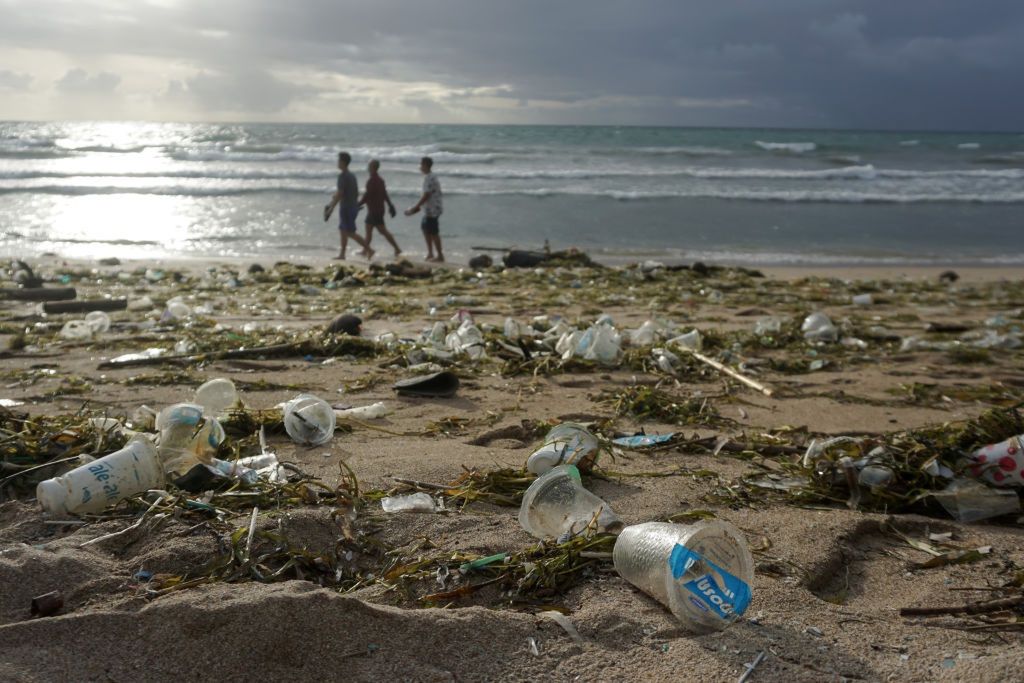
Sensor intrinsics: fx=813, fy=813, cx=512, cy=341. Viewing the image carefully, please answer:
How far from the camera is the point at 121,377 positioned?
466 cm

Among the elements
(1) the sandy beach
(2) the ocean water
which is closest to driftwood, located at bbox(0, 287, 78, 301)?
(1) the sandy beach

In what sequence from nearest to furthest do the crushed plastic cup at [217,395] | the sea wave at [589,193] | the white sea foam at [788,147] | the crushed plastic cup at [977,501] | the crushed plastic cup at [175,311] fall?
the crushed plastic cup at [977,501] < the crushed plastic cup at [217,395] < the crushed plastic cup at [175,311] < the sea wave at [589,193] < the white sea foam at [788,147]

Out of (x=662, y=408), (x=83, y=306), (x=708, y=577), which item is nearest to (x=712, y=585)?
(x=708, y=577)

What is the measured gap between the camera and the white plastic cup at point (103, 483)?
2480 millimetres

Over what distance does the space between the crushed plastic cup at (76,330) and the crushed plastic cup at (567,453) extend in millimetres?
4233

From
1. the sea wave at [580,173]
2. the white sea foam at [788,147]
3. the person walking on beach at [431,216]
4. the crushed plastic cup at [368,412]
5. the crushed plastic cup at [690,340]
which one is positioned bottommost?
the crushed plastic cup at [368,412]

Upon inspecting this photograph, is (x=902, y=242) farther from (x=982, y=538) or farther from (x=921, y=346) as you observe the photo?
(x=982, y=538)

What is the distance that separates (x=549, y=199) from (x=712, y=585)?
17372 mm

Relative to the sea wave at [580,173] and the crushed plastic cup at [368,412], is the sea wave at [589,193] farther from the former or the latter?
the crushed plastic cup at [368,412]

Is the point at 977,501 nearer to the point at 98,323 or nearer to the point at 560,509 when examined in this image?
the point at 560,509

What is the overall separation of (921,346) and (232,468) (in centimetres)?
492

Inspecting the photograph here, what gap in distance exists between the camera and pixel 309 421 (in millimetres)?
3393

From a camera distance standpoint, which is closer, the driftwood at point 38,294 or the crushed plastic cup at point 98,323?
the crushed plastic cup at point 98,323

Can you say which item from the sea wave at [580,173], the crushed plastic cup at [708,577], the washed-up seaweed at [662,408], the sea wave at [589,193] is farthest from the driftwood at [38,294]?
the sea wave at [580,173]
